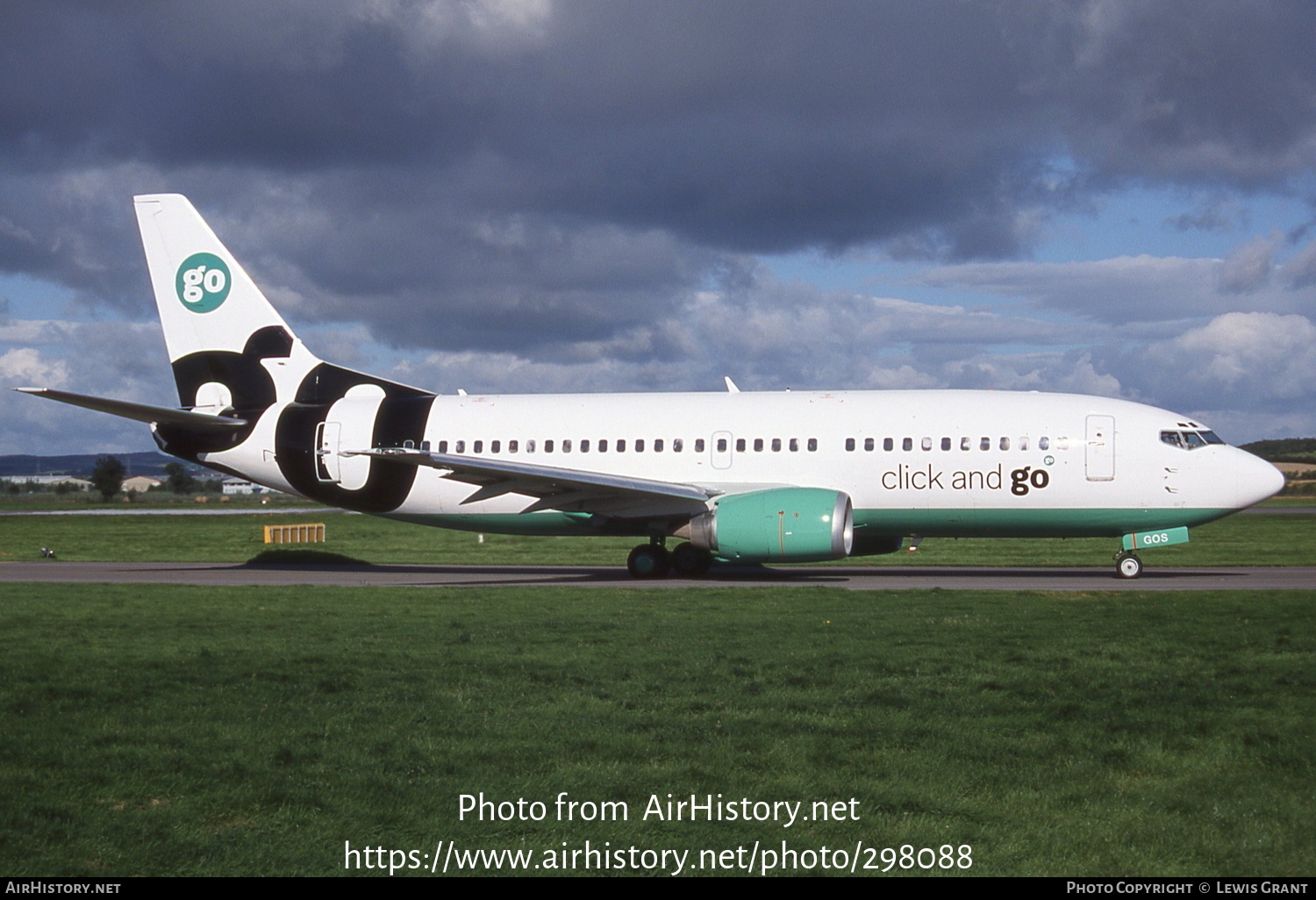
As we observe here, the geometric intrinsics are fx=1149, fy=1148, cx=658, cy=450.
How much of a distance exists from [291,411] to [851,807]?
23.7 metres

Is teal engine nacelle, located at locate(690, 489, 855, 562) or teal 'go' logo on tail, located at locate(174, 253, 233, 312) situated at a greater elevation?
teal 'go' logo on tail, located at locate(174, 253, 233, 312)

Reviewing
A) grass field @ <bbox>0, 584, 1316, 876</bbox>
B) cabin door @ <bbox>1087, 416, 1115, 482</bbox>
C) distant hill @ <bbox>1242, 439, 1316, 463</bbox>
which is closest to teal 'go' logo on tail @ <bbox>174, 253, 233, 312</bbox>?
grass field @ <bbox>0, 584, 1316, 876</bbox>

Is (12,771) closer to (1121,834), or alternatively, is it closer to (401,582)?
(1121,834)

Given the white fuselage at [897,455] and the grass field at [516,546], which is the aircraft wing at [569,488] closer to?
the white fuselage at [897,455]

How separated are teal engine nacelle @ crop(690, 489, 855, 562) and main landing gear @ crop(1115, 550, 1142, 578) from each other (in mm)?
5526

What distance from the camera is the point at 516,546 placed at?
3725 cm

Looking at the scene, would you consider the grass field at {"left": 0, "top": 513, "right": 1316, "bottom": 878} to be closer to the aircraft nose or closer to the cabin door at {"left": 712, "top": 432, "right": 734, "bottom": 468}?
the aircraft nose

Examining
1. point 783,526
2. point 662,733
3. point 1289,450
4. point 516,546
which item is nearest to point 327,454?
point 516,546

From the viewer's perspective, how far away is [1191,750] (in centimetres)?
750

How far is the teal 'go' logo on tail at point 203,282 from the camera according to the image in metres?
28.1

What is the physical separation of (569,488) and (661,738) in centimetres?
1598

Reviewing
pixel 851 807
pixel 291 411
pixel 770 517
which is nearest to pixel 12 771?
pixel 851 807

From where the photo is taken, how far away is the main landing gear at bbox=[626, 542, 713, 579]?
2500cm

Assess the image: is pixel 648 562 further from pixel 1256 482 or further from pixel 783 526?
pixel 1256 482
